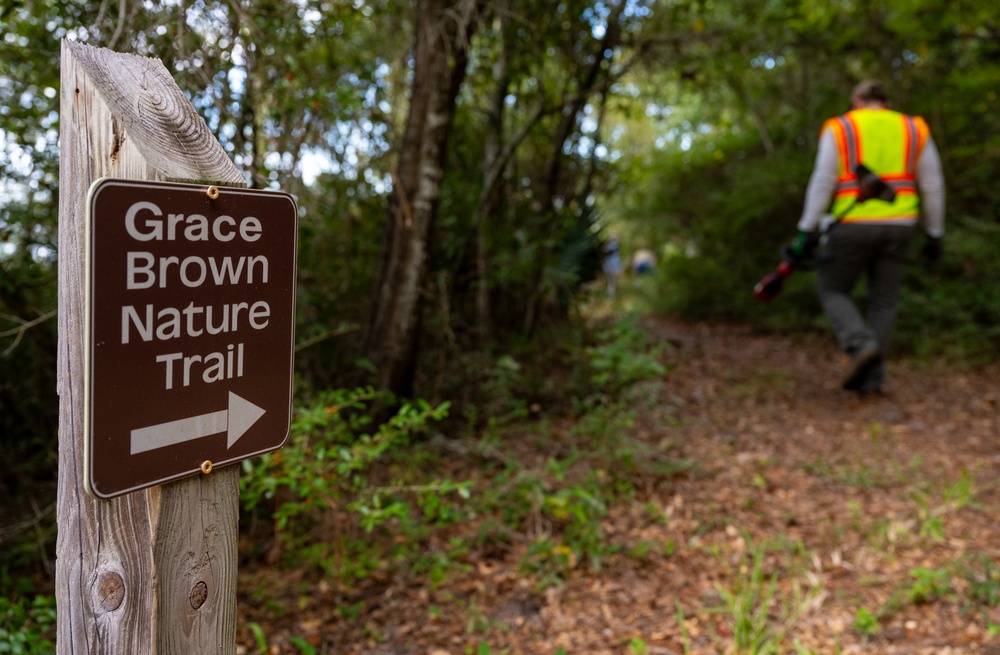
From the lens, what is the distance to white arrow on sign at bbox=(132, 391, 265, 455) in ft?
3.76

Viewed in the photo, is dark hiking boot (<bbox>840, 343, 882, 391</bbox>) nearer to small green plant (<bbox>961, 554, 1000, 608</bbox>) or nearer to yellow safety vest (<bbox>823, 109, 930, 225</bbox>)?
yellow safety vest (<bbox>823, 109, 930, 225</bbox>)

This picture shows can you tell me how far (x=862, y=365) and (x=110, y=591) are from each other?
16.5ft

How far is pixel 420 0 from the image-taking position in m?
4.44

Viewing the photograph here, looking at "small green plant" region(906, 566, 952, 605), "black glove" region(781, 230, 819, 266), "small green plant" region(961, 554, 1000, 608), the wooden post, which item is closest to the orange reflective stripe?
"black glove" region(781, 230, 819, 266)

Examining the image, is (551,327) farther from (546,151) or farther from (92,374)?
(92,374)

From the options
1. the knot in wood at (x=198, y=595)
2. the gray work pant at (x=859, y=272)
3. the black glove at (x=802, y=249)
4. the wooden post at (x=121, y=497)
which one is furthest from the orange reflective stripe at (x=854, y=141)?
the knot in wood at (x=198, y=595)

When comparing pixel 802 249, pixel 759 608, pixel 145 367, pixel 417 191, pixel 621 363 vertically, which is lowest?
pixel 759 608

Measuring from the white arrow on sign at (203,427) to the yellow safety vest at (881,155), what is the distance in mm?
4760

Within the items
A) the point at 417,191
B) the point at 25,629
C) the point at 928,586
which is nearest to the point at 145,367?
the point at 25,629

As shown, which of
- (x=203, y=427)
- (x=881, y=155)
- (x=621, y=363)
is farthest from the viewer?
(x=881, y=155)

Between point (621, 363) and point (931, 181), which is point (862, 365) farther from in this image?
point (621, 363)

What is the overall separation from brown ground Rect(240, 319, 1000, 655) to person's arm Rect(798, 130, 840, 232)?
1.47m

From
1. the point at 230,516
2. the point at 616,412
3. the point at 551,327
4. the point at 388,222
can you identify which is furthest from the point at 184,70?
the point at 551,327

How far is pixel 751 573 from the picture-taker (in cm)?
316
